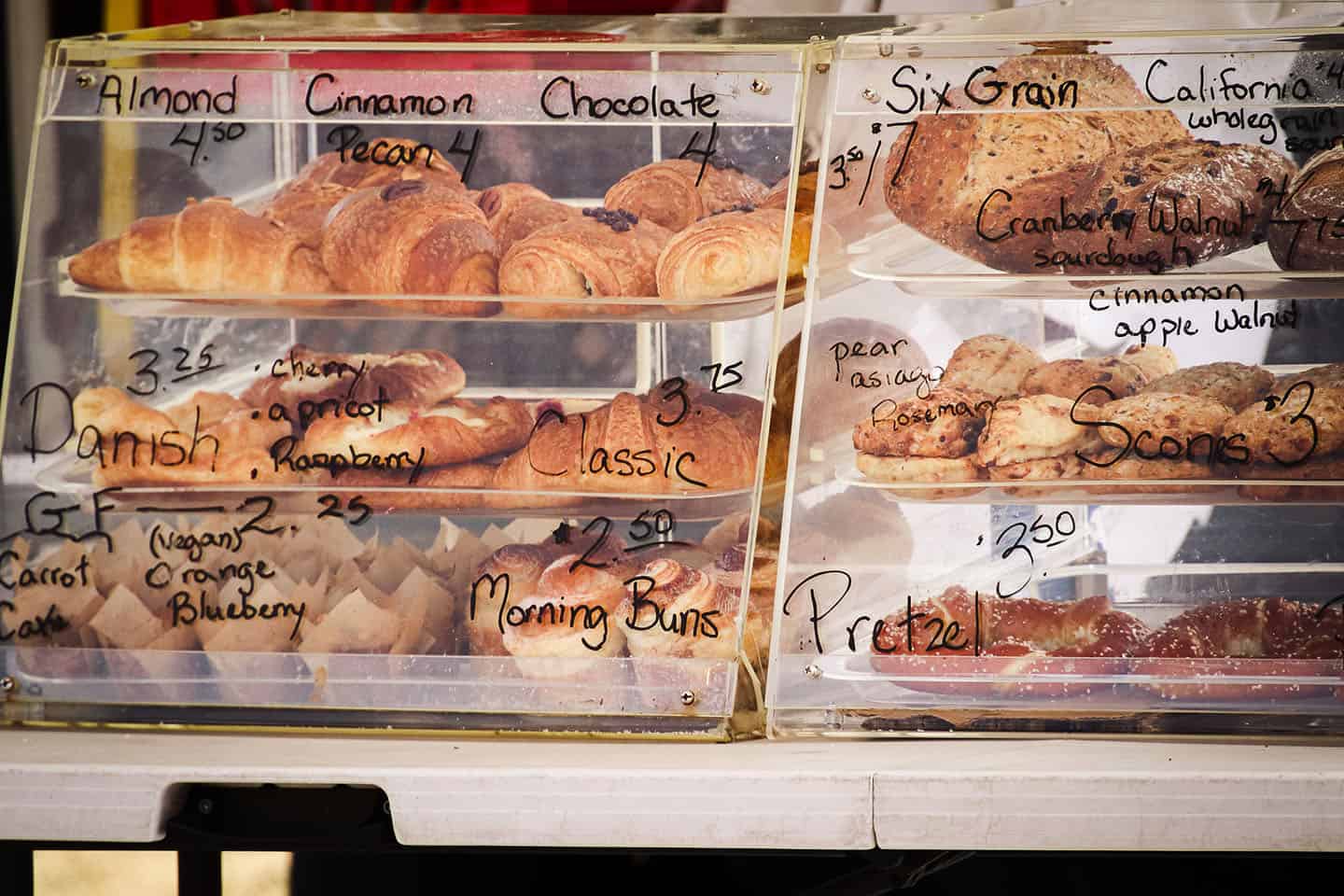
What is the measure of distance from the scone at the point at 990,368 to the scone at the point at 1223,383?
14cm

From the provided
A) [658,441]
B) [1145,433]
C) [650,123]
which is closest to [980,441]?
[1145,433]

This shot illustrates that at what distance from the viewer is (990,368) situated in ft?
3.96

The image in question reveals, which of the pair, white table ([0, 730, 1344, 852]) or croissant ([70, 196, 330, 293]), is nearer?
white table ([0, 730, 1344, 852])

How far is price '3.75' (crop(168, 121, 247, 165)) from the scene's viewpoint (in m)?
1.28

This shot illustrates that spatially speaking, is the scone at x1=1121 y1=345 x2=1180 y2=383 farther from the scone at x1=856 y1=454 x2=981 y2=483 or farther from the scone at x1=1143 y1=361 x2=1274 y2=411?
the scone at x1=856 y1=454 x2=981 y2=483

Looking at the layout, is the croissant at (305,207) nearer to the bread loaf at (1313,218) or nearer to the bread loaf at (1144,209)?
the bread loaf at (1144,209)

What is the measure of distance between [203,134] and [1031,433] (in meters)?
1.03

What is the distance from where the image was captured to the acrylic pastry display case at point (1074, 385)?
3.88 feet

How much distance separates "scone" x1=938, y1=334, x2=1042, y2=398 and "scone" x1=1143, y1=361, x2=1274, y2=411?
0.14 meters

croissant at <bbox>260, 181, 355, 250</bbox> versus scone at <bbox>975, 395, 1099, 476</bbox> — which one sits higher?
croissant at <bbox>260, 181, 355, 250</bbox>

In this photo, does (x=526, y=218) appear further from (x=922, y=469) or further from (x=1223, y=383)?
(x=1223, y=383)

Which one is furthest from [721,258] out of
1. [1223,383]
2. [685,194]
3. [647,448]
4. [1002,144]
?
[1223,383]

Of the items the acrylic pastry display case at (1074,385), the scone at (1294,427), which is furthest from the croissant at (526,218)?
the scone at (1294,427)

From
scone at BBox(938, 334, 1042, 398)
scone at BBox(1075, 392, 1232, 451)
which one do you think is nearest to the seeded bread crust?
scone at BBox(938, 334, 1042, 398)
